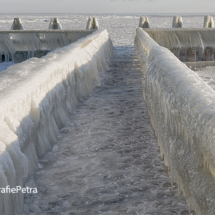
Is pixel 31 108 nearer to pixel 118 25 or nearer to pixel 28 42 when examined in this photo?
pixel 28 42

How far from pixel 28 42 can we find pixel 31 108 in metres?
8.62

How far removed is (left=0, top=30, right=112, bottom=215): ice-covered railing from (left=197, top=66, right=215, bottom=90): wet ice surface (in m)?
3.58

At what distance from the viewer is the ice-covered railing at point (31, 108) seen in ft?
7.02

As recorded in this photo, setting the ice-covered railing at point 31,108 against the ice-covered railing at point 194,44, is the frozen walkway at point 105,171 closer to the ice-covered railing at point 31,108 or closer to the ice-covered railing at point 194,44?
the ice-covered railing at point 31,108

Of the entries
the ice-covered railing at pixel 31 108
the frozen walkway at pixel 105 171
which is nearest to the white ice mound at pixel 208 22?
the ice-covered railing at pixel 31 108

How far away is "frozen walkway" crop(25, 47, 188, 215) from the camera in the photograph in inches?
91.8

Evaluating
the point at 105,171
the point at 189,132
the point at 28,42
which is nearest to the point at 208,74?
the point at 28,42

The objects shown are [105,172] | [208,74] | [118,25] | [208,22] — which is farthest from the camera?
[118,25]

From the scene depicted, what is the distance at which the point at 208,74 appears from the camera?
8398mm

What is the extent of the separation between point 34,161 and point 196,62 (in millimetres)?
8276

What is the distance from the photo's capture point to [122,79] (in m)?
7.11

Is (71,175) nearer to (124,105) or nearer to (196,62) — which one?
(124,105)

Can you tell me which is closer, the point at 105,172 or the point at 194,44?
the point at 105,172

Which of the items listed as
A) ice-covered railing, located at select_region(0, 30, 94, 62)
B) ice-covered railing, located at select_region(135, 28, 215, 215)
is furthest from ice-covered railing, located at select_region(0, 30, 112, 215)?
ice-covered railing, located at select_region(0, 30, 94, 62)
